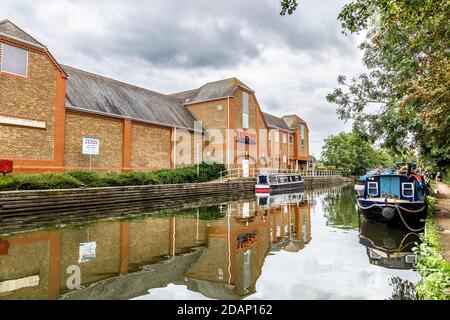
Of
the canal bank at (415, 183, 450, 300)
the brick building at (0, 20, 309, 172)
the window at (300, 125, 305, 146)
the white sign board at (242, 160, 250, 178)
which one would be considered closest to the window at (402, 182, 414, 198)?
the canal bank at (415, 183, 450, 300)

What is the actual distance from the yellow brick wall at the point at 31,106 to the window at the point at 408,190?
19.7 metres

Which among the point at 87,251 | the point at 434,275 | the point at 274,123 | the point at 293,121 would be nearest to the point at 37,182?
the point at 87,251

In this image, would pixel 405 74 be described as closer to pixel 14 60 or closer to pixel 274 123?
pixel 14 60

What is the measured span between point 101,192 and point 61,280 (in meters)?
11.1

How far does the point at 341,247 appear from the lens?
29.2 feet

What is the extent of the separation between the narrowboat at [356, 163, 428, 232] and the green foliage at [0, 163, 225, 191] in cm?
1323

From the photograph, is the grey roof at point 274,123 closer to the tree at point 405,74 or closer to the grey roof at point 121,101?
the grey roof at point 121,101

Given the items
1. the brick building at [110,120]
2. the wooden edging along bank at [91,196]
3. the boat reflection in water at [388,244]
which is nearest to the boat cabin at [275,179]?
the brick building at [110,120]

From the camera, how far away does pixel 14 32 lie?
1769 centimetres

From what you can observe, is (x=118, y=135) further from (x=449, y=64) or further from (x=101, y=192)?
(x=449, y=64)

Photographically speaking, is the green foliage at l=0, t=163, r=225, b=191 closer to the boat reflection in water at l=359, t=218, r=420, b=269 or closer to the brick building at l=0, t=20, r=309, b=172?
the brick building at l=0, t=20, r=309, b=172

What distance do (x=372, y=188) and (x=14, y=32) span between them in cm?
2135

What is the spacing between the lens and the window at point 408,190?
1334cm

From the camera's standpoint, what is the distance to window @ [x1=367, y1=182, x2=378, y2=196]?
14.3 metres
